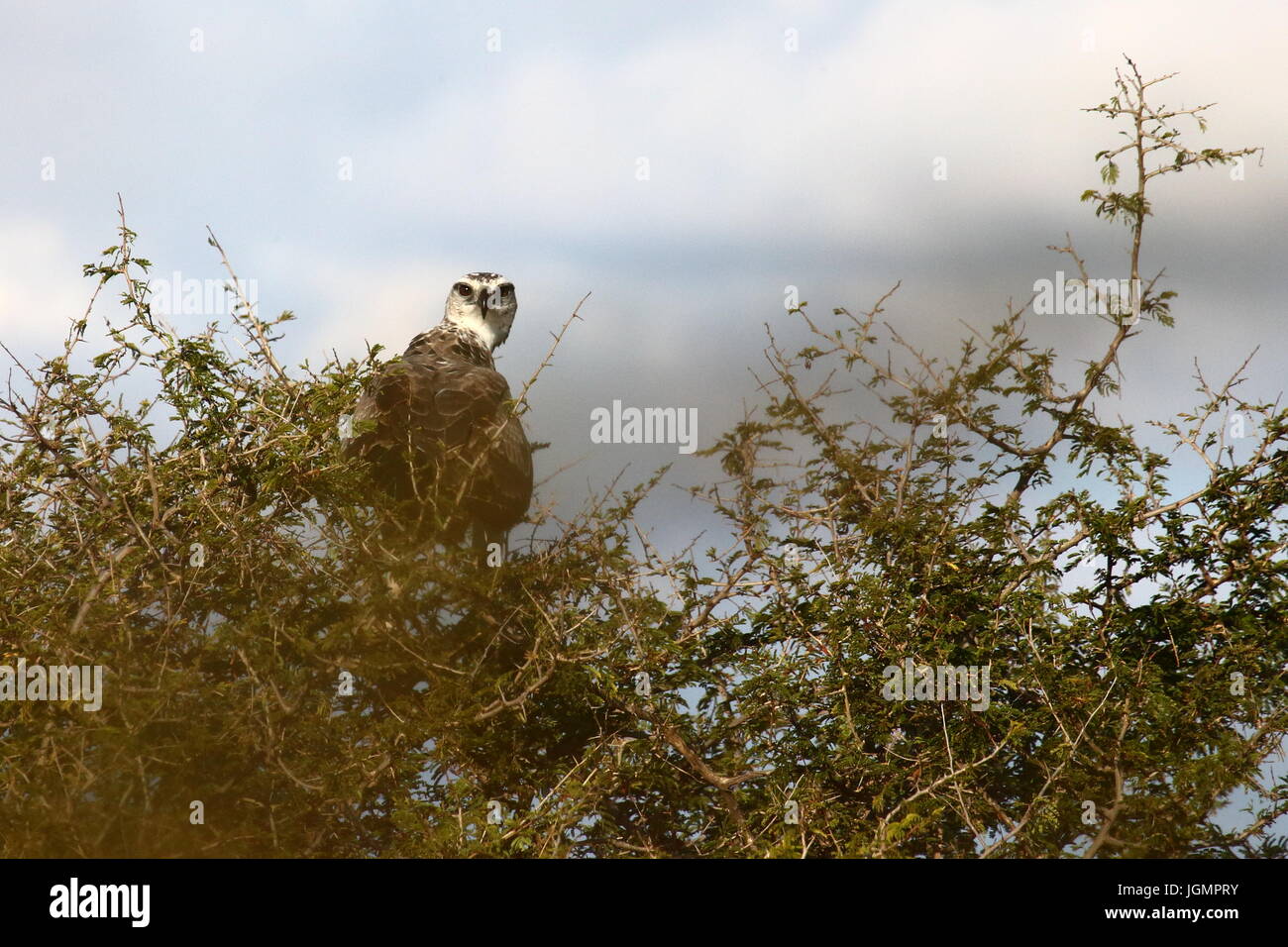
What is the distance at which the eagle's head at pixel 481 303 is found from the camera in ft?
32.3

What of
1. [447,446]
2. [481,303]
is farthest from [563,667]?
[481,303]

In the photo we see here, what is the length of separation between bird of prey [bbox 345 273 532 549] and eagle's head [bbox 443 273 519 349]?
229 cm

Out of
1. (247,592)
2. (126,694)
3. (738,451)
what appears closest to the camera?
(126,694)

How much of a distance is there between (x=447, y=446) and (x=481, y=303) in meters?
3.88

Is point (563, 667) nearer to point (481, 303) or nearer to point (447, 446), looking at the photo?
point (447, 446)

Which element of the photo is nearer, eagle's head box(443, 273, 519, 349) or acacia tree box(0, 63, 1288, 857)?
acacia tree box(0, 63, 1288, 857)

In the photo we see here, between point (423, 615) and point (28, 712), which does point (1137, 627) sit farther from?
point (28, 712)

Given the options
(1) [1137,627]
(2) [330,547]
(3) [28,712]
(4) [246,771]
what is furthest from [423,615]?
(1) [1137,627]

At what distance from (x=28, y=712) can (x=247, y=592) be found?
0.97m

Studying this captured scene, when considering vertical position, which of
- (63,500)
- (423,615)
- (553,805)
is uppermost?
(63,500)

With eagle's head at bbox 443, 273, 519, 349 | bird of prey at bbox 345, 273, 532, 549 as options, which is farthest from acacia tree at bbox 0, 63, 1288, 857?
eagle's head at bbox 443, 273, 519, 349

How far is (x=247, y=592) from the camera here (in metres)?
5.09

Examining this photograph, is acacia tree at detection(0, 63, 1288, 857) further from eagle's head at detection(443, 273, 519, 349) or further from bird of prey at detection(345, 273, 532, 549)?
eagle's head at detection(443, 273, 519, 349)

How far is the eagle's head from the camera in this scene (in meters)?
9.86
